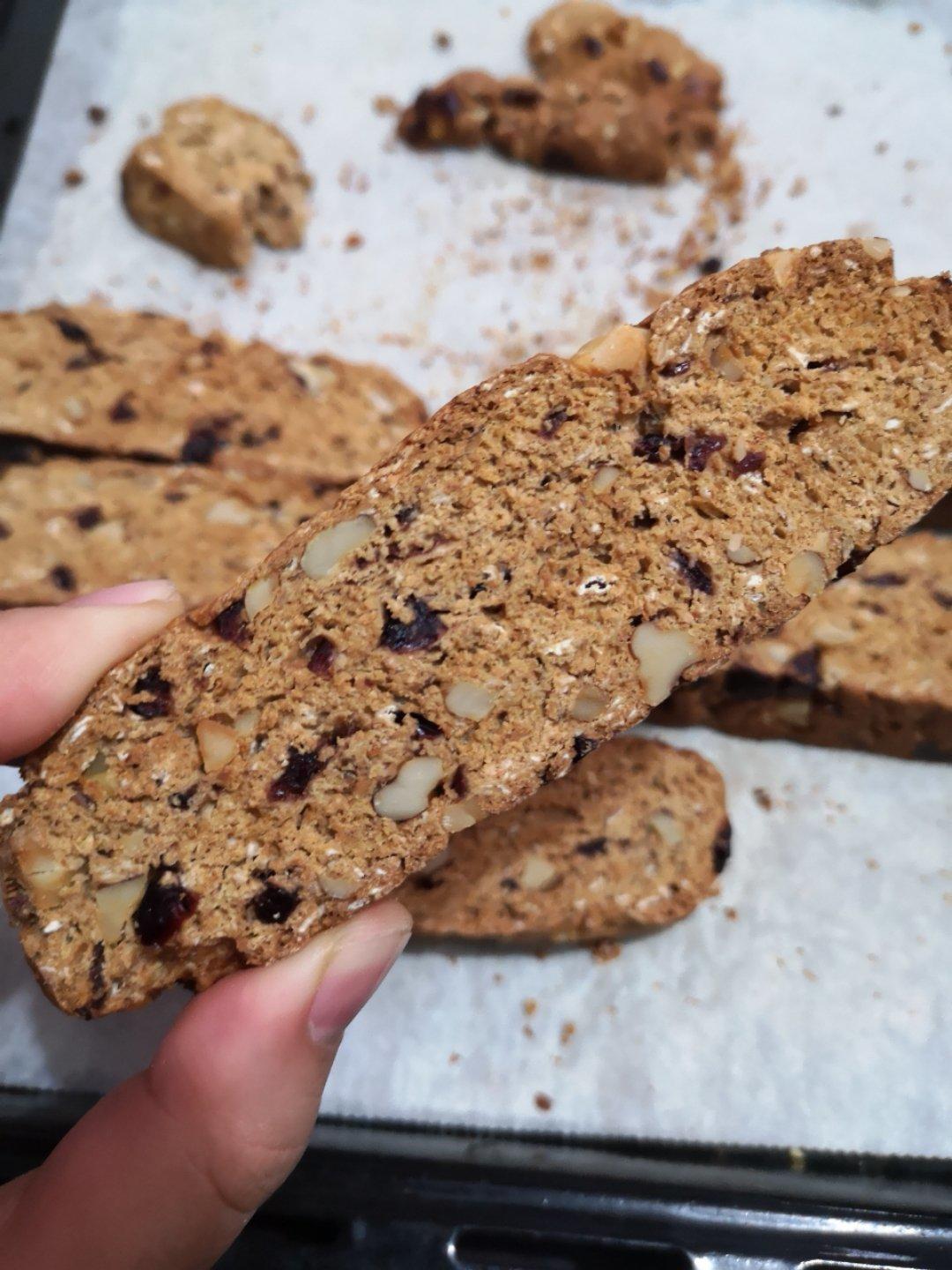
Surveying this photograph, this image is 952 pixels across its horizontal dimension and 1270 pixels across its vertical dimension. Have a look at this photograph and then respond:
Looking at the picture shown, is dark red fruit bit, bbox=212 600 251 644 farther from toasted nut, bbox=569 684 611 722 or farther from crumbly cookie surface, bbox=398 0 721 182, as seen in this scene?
crumbly cookie surface, bbox=398 0 721 182

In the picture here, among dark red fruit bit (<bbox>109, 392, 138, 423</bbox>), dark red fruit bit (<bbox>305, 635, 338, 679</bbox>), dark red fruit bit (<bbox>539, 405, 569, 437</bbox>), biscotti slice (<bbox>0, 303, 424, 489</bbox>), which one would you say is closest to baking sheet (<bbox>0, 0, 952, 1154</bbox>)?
biscotti slice (<bbox>0, 303, 424, 489</bbox>)

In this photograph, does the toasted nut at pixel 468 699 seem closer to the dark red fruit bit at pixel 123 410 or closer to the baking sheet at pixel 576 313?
the baking sheet at pixel 576 313

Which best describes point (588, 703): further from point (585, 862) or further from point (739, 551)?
point (585, 862)

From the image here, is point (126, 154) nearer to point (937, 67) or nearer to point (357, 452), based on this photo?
point (357, 452)

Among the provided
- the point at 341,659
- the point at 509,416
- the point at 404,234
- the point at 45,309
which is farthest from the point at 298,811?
the point at 404,234

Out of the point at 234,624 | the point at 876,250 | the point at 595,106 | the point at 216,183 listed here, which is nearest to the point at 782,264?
the point at 876,250

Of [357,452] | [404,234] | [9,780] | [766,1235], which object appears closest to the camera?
[766,1235]
